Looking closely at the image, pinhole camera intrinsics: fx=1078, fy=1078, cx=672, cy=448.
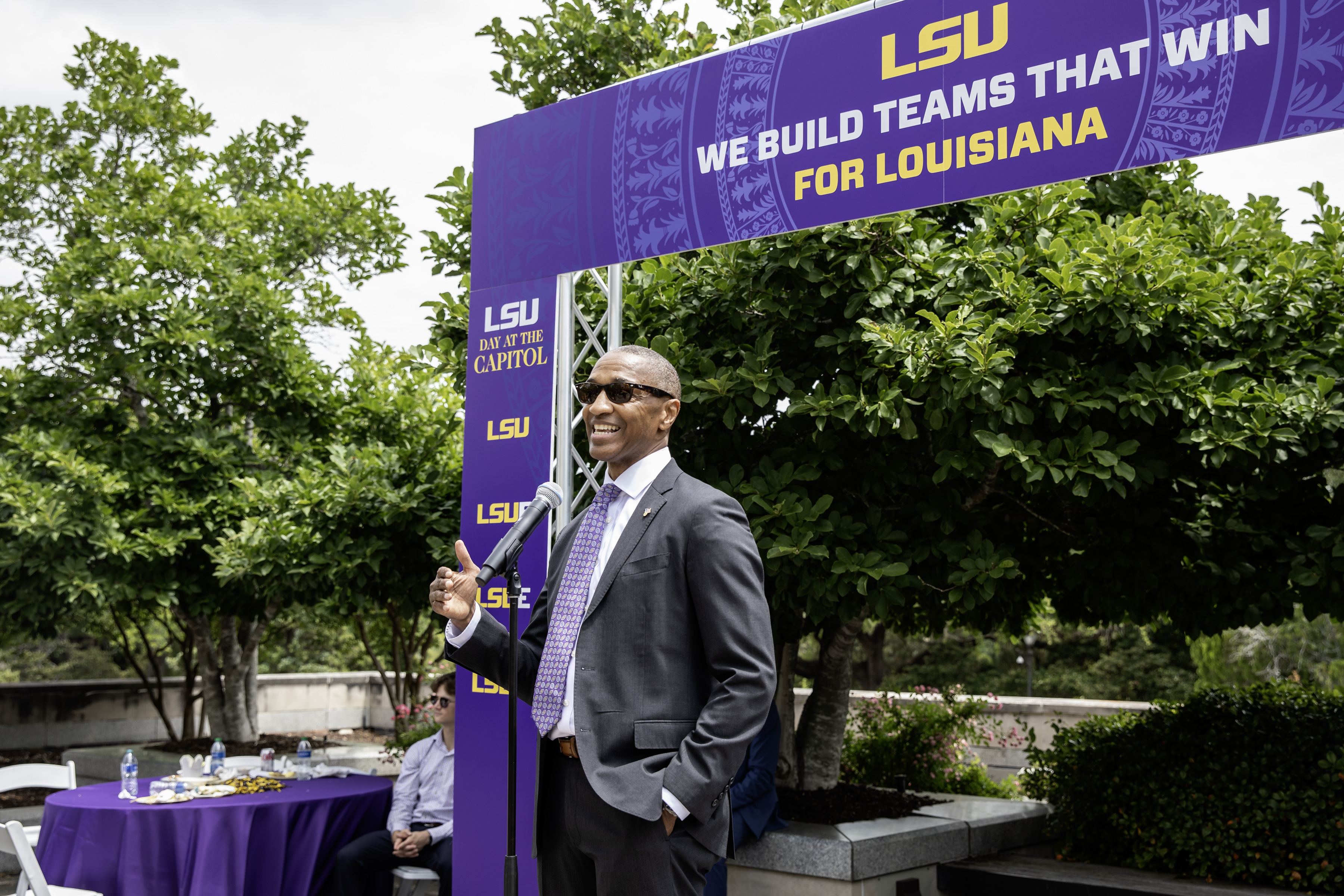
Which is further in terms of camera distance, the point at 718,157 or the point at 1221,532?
the point at 1221,532

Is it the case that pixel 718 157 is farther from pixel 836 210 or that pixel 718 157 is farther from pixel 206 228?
pixel 206 228

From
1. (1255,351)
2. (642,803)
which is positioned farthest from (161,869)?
(1255,351)

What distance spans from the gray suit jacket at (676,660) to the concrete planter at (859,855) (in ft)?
9.34

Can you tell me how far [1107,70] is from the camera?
388 cm

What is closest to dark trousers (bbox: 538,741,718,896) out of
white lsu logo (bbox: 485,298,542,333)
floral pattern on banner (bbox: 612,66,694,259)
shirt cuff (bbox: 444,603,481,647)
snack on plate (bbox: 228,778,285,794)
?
shirt cuff (bbox: 444,603,481,647)

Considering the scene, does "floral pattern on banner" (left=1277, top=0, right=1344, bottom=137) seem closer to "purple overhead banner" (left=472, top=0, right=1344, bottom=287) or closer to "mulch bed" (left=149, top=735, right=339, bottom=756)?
"purple overhead banner" (left=472, top=0, right=1344, bottom=287)

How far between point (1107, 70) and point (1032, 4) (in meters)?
0.41

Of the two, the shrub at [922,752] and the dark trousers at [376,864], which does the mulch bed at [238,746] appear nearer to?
the dark trousers at [376,864]

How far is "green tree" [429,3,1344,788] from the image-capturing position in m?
4.62

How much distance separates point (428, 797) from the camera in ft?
19.0

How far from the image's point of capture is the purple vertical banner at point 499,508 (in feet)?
16.4

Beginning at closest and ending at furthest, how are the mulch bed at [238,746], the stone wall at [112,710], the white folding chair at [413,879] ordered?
1. the white folding chair at [413,879]
2. the mulch bed at [238,746]
3. the stone wall at [112,710]

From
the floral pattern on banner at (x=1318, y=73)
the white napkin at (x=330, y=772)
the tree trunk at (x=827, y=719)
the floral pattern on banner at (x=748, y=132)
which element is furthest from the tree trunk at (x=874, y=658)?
the floral pattern on banner at (x=1318, y=73)

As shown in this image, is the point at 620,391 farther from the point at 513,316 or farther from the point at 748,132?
the point at 513,316
